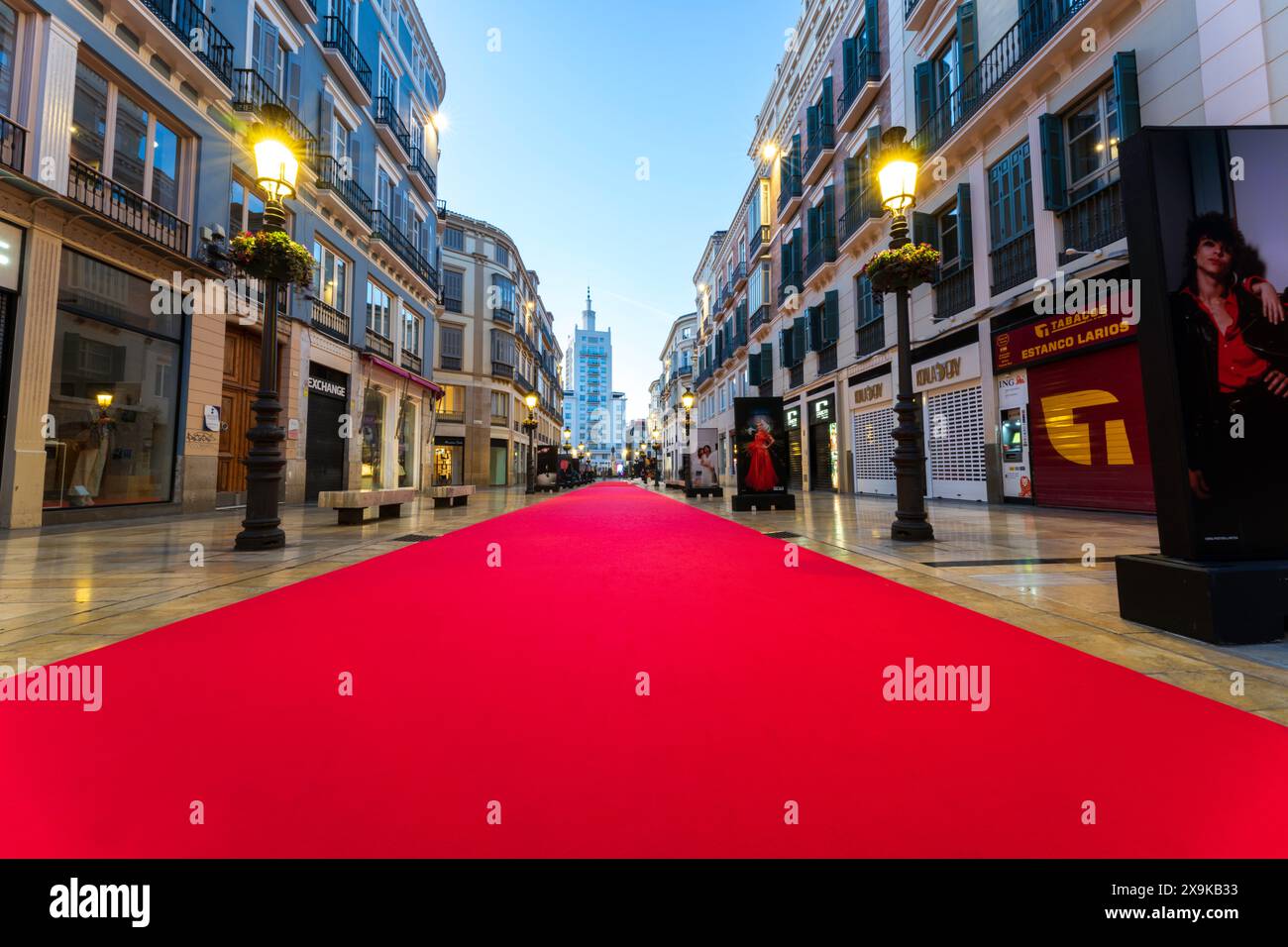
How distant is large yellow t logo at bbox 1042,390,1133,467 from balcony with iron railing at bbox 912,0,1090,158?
20.5 feet

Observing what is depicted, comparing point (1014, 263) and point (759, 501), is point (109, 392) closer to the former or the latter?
point (759, 501)

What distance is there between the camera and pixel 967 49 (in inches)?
527

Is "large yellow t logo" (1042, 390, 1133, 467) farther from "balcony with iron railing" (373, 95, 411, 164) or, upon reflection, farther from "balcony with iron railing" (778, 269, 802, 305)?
"balcony with iron railing" (373, 95, 411, 164)

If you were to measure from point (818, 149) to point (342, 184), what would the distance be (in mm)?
17018

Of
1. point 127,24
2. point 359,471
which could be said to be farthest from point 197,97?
point 359,471

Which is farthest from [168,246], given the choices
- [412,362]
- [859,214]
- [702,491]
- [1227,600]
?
[859,214]

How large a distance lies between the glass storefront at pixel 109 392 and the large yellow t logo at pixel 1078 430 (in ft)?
59.1

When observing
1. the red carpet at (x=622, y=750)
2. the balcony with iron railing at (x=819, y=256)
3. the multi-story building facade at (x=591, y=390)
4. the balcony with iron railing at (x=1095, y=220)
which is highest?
the multi-story building facade at (x=591, y=390)

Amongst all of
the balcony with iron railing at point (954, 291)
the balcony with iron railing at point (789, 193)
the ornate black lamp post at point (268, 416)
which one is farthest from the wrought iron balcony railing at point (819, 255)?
the ornate black lamp post at point (268, 416)

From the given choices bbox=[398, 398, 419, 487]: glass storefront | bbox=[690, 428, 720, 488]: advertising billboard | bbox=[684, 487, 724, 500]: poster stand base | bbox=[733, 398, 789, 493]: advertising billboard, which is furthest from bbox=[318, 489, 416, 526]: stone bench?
bbox=[398, 398, 419, 487]: glass storefront

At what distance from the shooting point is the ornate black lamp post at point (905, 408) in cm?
702

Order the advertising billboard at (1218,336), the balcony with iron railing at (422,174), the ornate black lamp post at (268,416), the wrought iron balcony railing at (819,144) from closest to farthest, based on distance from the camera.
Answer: the advertising billboard at (1218,336) → the ornate black lamp post at (268,416) → the wrought iron balcony railing at (819,144) → the balcony with iron railing at (422,174)

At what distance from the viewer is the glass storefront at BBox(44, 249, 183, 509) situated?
9266 mm

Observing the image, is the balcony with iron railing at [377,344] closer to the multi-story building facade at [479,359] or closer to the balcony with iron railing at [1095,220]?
the multi-story building facade at [479,359]
